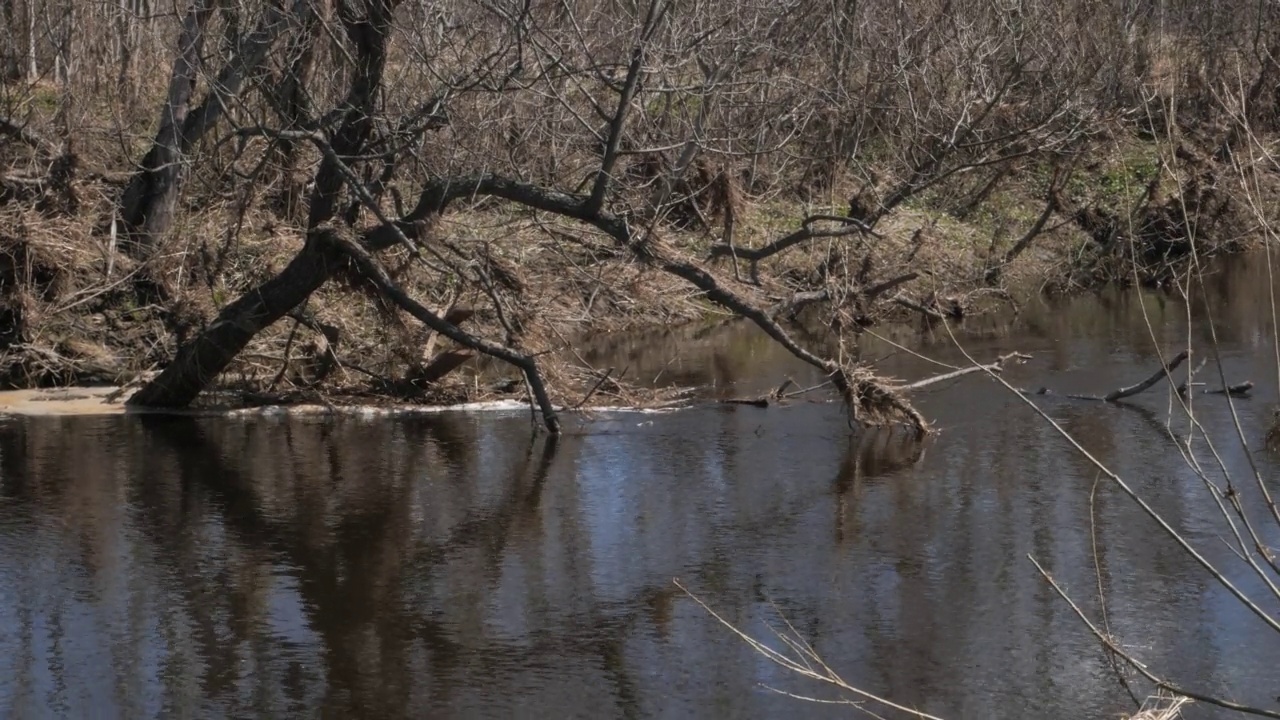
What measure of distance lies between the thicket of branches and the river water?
1111 mm

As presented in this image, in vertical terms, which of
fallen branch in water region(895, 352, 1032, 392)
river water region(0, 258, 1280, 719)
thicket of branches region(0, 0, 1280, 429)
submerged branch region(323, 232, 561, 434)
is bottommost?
river water region(0, 258, 1280, 719)

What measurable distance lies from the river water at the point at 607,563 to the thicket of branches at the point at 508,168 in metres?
1.11

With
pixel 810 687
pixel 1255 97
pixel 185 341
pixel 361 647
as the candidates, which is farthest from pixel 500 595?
pixel 1255 97

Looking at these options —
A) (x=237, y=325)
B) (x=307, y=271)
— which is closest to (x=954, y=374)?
(x=307, y=271)

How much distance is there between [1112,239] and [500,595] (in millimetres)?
15795

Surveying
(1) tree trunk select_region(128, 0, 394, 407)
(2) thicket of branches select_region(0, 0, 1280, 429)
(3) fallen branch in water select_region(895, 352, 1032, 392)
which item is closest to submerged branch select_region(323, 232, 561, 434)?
(2) thicket of branches select_region(0, 0, 1280, 429)

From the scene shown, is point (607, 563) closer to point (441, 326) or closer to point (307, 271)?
point (441, 326)

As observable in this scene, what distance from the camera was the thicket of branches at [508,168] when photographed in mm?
12031

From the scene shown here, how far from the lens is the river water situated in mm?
7031

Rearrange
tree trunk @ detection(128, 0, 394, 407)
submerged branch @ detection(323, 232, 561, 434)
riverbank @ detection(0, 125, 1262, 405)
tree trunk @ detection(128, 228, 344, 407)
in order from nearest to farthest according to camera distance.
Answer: tree trunk @ detection(128, 0, 394, 407) → submerged branch @ detection(323, 232, 561, 434) → tree trunk @ detection(128, 228, 344, 407) → riverbank @ detection(0, 125, 1262, 405)

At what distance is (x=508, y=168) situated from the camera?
1405cm

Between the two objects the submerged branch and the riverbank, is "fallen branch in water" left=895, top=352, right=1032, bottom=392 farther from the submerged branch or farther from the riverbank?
the submerged branch

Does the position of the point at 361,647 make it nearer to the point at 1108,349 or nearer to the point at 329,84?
the point at 329,84

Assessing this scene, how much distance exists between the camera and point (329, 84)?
14.0m
